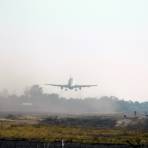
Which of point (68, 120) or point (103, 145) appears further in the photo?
point (68, 120)

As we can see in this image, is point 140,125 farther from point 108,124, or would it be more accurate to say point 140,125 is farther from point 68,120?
point 68,120

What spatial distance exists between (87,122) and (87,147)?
208ft

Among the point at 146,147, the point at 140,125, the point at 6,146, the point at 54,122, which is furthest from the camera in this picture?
the point at 54,122

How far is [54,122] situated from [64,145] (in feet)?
213

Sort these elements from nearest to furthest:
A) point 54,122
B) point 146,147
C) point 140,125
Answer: point 146,147 → point 140,125 → point 54,122

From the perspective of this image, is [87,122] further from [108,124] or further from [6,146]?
[6,146]

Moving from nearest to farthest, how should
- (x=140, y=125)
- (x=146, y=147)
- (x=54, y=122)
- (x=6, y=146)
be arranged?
(x=146, y=147) < (x=6, y=146) < (x=140, y=125) < (x=54, y=122)

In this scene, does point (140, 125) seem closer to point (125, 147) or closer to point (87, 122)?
point (87, 122)

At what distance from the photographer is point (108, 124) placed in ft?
364

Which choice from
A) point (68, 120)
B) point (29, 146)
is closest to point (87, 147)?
point (29, 146)

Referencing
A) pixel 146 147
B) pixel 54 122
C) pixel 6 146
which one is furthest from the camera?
pixel 54 122

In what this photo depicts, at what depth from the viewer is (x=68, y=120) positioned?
4631 inches

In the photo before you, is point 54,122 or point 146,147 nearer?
point 146,147

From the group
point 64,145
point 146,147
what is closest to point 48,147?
point 64,145
